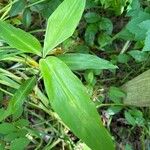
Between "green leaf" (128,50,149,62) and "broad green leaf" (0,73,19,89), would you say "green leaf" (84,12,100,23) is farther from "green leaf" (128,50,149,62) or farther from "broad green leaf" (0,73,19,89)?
"broad green leaf" (0,73,19,89)

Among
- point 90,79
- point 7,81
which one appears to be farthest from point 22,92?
point 90,79

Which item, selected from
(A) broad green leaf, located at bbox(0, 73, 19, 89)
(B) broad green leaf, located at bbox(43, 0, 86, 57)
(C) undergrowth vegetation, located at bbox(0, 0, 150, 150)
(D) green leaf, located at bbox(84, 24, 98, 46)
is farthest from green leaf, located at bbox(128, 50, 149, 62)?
(B) broad green leaf, located at bbox(43, 0, 86, 57)

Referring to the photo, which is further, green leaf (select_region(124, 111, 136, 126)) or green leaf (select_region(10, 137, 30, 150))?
green leaf (select_region(124, 111, 136, 126))

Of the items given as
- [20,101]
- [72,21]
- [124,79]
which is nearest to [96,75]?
[124,79]

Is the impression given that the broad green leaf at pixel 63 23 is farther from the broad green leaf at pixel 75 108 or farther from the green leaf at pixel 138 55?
the green leaf at pixel 138 55

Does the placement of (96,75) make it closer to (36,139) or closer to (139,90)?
(139,90)

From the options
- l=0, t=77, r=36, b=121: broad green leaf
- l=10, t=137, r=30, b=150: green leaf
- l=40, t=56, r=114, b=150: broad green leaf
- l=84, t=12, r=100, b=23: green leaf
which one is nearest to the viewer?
l=40, t=56, r=114, b=150: broad green leaf

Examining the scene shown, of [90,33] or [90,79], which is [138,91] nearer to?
[90,79]
